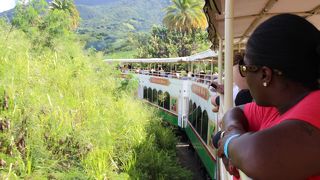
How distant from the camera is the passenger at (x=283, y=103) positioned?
100 centimetres

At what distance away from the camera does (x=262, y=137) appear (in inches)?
40.9

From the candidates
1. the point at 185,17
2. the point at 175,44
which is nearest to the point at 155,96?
the point at 185,17

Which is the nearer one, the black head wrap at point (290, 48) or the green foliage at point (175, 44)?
the black head wrap at point (290, 48)

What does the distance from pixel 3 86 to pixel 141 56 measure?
4686cm

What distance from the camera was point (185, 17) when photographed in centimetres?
4928

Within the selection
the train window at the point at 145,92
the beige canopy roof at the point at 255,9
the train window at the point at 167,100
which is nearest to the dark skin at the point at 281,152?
the beige canopy roof at the point at 255,9

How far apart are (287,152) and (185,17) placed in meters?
49.2

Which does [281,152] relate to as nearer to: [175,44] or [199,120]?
[199,120]

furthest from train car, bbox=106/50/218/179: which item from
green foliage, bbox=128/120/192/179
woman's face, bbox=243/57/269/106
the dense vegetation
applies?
woman's face, bbox=243/57/269/106

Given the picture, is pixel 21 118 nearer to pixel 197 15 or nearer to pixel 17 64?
pixel 17 64

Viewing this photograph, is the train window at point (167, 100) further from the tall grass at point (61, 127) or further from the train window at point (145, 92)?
the tall grass at point (61, 127)

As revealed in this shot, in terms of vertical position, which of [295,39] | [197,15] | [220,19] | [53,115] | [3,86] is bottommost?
[53,115]

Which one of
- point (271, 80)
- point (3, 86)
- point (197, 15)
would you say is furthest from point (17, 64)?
point (197, 15)

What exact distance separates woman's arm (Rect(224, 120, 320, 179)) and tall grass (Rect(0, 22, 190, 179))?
4.43 meters
